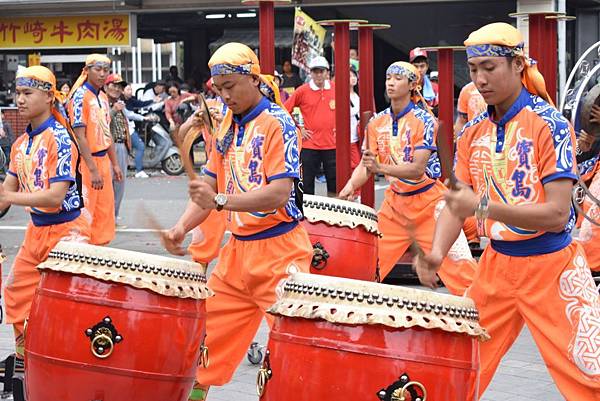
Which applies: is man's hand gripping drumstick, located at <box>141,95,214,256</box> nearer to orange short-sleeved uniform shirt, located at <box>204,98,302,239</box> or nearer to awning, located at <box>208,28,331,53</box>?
orange short-sleeved uniform shirt, located at <box>204,98,302,239</box>

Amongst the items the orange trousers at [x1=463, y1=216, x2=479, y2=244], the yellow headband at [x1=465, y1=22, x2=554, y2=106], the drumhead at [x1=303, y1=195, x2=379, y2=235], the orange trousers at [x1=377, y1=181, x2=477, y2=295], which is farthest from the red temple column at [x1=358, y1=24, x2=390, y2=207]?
the yellow headband at [x1=465, y1=22, x2=554, y2=106]

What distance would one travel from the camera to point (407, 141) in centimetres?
822

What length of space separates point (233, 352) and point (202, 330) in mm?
305

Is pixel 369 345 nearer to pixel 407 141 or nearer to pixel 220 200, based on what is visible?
pixel 220 200

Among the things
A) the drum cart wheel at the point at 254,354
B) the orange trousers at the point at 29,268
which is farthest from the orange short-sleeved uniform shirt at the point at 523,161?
the drum cart wheel at the point at 254,354

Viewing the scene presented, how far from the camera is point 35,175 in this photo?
6.15m

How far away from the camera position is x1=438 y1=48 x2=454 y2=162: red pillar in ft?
31.4

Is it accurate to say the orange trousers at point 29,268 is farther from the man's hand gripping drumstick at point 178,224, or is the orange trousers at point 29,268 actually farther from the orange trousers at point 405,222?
the orange trousers at point 405,222

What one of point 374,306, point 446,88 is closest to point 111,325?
point 374,306

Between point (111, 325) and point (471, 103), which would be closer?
point (111, 325)

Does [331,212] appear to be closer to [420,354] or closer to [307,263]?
[307,263]

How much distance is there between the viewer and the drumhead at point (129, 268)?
473cm

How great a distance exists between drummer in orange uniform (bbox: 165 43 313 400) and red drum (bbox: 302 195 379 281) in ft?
5.03

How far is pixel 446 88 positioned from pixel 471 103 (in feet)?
4.49
